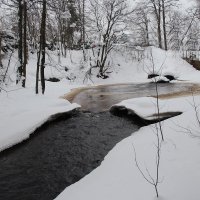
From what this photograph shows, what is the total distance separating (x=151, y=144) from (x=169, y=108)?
3.45 m

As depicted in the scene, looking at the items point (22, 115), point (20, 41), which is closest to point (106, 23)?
point (20, 41)

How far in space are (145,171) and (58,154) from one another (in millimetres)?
2967

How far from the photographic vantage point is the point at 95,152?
775 cm

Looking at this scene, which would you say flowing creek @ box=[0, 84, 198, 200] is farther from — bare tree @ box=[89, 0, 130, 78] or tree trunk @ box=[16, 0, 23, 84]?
bare tree @ box=[89, 0, 130, 78]

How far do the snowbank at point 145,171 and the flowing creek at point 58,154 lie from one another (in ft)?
1.73

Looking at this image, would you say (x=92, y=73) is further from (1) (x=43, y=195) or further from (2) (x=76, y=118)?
(1) (x=43, y=195)

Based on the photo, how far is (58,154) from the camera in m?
7.75

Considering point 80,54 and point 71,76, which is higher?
point 80,54

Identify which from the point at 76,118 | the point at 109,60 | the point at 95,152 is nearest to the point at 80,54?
the point at 109,60

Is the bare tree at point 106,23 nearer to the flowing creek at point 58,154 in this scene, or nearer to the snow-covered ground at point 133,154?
the snow-covered ground at point 133,154

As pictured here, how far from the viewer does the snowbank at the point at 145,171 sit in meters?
4.66

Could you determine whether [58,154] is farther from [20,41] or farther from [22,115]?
[20,41]

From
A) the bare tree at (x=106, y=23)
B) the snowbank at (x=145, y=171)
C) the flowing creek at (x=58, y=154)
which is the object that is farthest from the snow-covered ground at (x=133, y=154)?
the bare tree at (x=106, y=23)

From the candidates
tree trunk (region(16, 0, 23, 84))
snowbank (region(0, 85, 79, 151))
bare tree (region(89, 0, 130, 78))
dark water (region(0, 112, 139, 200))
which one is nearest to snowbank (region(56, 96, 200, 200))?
dark water (region(0, 112, 139, 200))
